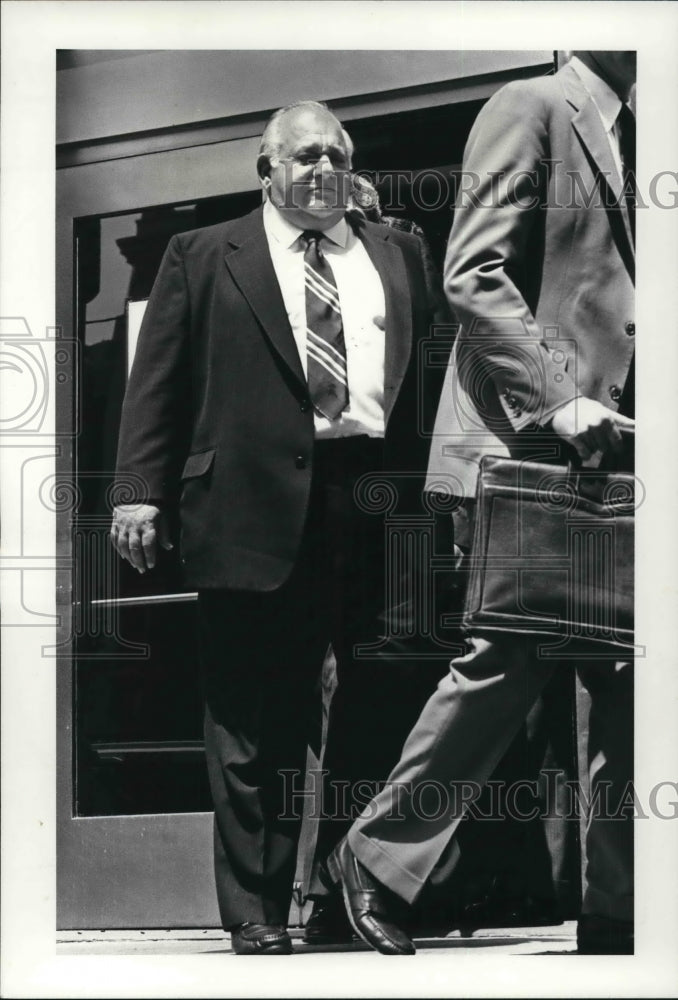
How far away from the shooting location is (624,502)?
16.5ft

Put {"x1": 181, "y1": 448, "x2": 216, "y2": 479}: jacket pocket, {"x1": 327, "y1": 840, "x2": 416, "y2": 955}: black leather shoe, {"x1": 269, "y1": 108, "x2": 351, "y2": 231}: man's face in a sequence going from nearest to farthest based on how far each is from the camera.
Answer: {"x1": 327, "y1": 840, "x2": 416, "y2": 955}: black leather shoe, {"x1": 181, "y1": 448, "x2": 216, "y2": 479}: jacket pocket, {"x1": 269, "y1": 108, "x2": 351, "y2": 231}: man's face

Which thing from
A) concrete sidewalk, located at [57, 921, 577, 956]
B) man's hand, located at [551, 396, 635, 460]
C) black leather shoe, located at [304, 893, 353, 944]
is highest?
man's hand, located at [551, 396, 635, 460]

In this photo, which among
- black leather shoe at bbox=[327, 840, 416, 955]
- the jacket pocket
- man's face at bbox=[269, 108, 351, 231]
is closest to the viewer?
black leather shoe at bbox=[327, 840, 416, 955]

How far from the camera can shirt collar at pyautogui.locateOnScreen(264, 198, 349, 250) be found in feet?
16.5

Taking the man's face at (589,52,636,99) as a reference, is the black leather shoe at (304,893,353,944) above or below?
below

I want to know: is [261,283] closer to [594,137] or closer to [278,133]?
[278,133]

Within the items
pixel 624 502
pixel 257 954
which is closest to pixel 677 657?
pixel 624 502

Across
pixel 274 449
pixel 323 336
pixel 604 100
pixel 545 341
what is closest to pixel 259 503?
pixel 274 449

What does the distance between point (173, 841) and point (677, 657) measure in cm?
173

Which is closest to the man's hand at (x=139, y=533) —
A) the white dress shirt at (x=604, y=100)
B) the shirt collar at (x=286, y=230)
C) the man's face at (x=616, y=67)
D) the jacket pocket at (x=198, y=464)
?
the jacket pocket at (x=198, y=464)

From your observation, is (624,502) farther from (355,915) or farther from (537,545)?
(355,915)

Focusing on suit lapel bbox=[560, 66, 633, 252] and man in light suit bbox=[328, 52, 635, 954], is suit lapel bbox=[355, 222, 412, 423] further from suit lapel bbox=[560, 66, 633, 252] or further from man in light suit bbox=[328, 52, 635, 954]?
suit lapel bbox=[560, 66, 633, 252]

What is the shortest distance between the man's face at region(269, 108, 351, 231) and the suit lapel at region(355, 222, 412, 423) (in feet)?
0.42
